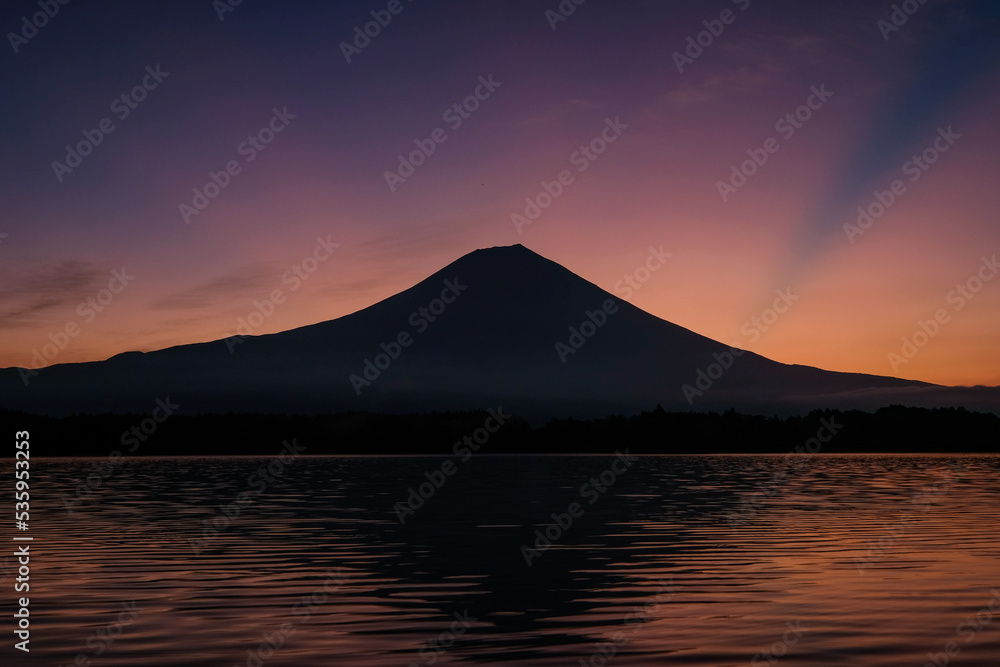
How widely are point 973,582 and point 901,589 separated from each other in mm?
1637

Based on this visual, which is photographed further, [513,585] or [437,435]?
[437,435]

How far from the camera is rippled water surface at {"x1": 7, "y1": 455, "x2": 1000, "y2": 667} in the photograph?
13438mm

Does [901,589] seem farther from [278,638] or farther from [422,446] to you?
[422,446]

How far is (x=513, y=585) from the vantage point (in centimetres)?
1866

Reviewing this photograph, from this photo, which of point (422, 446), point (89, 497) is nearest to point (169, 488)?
point (89, 497)

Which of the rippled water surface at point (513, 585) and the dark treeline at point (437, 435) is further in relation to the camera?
the dark treeline at point (437, 435)

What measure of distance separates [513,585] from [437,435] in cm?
12220

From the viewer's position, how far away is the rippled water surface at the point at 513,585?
13.4 metres

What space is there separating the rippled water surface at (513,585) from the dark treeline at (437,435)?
3927 inches

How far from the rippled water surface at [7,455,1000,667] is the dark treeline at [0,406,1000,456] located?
3927 inches

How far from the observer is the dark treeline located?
133 m

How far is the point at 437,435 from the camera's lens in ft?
460

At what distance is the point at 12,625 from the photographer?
14938 mm

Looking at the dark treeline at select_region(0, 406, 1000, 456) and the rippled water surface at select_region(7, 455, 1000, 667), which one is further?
the dark treeline at select_region(0, 406, 1000, 456)
